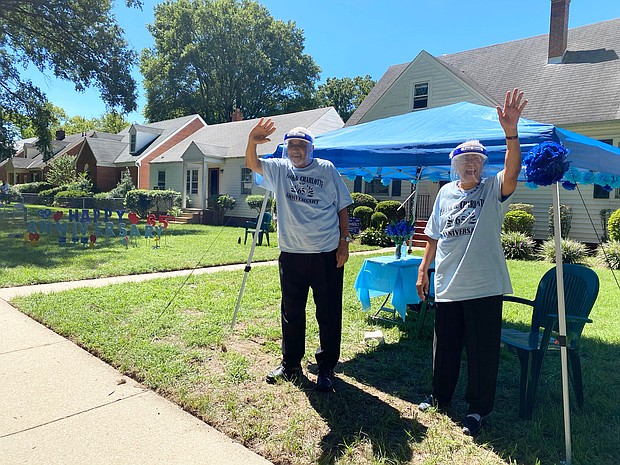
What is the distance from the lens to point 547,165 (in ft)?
8.84

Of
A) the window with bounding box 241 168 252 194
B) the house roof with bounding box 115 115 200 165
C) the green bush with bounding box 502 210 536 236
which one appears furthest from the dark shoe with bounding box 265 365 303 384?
the house roof with bounding box 115 115 200 165

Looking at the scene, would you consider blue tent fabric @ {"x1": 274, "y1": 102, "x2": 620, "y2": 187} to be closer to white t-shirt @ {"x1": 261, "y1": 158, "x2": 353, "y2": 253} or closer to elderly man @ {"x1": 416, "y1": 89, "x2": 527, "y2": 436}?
elderly man @ {"x1": 416, "y1": 89, "x2": 527, "y2": 436}

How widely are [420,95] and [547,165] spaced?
1579 centimetres

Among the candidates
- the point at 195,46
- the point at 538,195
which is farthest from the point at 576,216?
the point at 195,46

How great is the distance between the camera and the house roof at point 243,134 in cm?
2184

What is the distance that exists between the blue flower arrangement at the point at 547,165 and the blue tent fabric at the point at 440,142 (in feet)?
2.36

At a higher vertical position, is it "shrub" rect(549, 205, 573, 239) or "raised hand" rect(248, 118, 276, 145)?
"raised hand" rect(248, 118, 276, 145)

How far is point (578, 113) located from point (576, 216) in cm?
317

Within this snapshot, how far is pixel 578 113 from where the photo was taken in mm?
13625

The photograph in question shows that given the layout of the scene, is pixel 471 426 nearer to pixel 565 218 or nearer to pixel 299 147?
pixel 299 147

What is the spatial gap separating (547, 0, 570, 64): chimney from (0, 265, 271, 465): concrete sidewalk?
18.3 meters

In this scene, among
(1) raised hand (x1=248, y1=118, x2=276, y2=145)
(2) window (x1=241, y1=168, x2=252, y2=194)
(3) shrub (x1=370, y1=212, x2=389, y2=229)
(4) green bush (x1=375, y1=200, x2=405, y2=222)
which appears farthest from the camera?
(2) window (x1=241, y1=168, x2=252, y2=194)

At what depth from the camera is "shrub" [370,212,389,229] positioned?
47.6ft

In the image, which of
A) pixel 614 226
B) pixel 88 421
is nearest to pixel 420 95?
pixel 614 226
